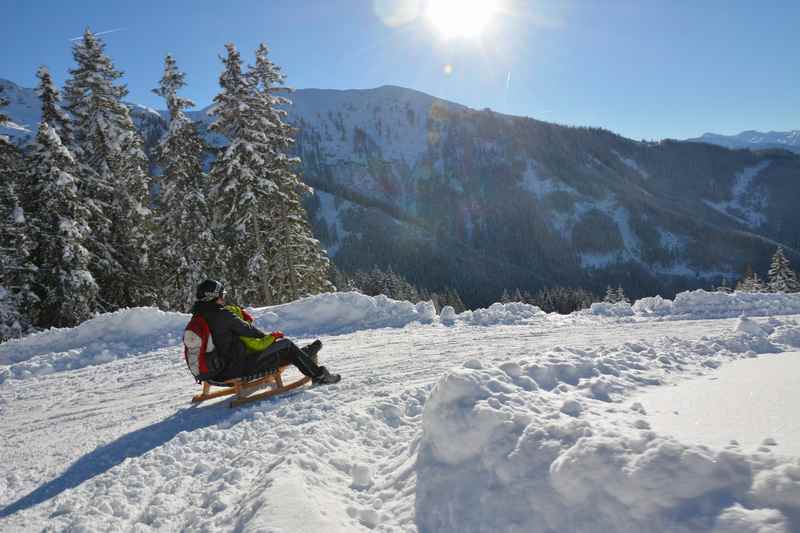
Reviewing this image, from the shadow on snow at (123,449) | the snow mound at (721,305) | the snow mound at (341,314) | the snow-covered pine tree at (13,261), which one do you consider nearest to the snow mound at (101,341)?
the snow mound at (341,314)

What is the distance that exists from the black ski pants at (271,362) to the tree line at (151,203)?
44.2 ft

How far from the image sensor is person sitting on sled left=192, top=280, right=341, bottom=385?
19.4ft

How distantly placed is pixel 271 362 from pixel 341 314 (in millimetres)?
5491

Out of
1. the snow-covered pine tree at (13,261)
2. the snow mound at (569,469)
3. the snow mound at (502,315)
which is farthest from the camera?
the snow-covered pine tree at (13,261)

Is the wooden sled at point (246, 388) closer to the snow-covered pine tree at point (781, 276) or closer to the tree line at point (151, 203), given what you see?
the tree line at point (151, 203)

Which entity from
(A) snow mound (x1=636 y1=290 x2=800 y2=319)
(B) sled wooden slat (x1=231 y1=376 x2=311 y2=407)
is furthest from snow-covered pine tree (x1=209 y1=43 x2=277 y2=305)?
(A) snow mound (x1=636 y1=290 x2=800 y2=319)

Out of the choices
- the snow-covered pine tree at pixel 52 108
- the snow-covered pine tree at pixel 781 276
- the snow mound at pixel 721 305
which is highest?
the snow-covered pine tree at pixel 52 108

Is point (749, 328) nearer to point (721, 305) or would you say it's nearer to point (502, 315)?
point (721, 305)

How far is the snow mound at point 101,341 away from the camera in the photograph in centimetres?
965

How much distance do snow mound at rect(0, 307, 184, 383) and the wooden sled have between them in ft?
15.4

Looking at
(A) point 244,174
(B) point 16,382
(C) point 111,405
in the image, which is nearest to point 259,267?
(A) point 244,174

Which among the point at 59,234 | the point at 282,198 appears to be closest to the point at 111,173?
the point at 59,234

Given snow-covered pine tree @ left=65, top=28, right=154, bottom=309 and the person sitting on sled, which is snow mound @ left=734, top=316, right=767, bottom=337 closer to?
the person sitting on sled

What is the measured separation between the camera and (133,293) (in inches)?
800
